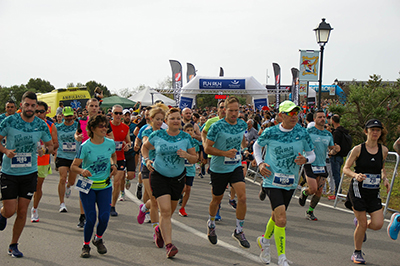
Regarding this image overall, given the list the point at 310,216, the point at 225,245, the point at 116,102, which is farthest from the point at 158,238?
the point at 116,102

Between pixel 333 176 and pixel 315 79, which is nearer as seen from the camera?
pixel 333 176

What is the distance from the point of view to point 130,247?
5.78 metres

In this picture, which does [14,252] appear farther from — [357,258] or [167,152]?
[357,258]

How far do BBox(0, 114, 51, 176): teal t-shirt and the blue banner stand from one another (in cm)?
2052

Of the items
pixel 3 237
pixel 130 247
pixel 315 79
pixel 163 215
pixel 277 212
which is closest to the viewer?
pixel 277 212

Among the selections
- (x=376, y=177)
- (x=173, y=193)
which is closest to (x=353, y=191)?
(x=376, y=177)

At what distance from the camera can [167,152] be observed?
523cm

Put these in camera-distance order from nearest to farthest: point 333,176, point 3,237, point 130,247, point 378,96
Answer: point 130,247 → point 3,237 → point 333,176 → point 378,96

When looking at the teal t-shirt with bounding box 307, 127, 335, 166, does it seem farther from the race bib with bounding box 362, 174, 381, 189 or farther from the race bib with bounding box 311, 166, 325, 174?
the race bib with bounding box 362, 174, 381, 189

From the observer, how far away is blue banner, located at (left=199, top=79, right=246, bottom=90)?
25.6 meters

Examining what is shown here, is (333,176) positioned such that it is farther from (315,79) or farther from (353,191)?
(315,79)

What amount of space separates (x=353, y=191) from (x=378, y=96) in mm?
12070

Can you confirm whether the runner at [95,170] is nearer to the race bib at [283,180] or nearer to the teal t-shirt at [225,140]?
the teal t-shirt at [225,140]

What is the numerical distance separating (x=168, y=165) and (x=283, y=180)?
148cm
